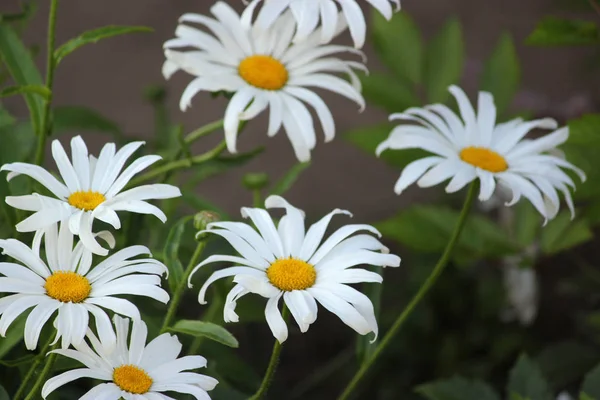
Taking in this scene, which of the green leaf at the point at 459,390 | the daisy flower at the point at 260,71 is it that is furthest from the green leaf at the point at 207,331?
the green leaf at the point at 459,390

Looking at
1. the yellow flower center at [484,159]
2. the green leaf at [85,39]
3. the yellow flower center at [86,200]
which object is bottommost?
the yellow flower center at [484,159]

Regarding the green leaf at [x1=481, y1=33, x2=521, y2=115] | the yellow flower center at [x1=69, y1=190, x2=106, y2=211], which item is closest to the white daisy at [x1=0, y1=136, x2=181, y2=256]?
the yellow flower center at [x1=69, y1=190, x2=106, y2=211]

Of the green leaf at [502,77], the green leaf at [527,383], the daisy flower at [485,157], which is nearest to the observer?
the daisy flower at [485,157]

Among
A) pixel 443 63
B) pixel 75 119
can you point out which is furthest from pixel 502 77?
pixel 75 119

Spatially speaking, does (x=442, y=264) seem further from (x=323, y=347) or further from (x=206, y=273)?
(x=323, y=347)

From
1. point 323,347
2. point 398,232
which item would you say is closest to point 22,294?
point 398,232

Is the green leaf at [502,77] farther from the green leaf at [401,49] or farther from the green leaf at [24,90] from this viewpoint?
the green leaf at [24,90]

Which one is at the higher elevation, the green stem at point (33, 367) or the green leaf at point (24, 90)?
the green leaf at point (24, 90)

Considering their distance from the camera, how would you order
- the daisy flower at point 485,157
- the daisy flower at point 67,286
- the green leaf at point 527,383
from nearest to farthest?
the daisy flower at point 67,286 < the daisy flower at point 485,157 < the green leaf at point 527,383
